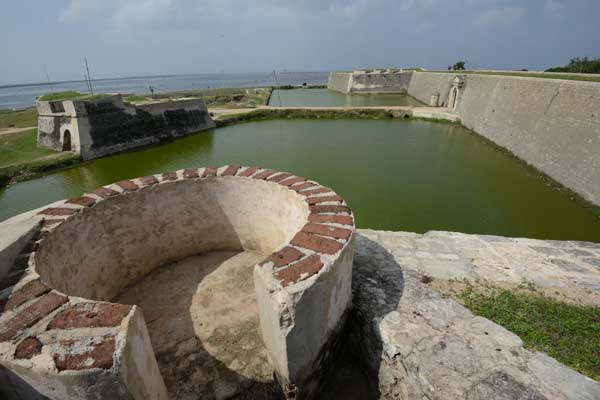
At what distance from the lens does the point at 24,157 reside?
42.1ft

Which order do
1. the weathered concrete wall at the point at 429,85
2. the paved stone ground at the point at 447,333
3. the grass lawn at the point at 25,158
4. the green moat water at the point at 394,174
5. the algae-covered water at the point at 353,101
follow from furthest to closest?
1. the algae-covered water at the point at 353,101
2. the weathered concrete wall at the point at 429,85
3. the grass lawn at the point at 25,158
4. the green moat water at the point at 394,174
5. the paved stone ground at the point at 447,333

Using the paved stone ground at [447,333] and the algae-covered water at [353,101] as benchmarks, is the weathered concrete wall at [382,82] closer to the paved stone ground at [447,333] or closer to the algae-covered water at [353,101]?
the algae-covered water at [353,101]

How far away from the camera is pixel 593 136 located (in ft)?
25.1

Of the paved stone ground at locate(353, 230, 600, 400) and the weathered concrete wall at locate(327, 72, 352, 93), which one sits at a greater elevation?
the weathered concrete wall at locate(327, 72, 352, 93)

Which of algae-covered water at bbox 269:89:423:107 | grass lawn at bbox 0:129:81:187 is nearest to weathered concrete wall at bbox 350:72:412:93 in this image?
algae-covered water at bbox 269:89:423:107

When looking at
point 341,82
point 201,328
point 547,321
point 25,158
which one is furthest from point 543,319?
point 341,82

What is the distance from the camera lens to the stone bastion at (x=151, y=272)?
1510mm

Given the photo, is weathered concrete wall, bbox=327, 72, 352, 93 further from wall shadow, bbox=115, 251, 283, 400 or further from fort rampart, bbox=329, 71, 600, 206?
wall shadow, bbox=115, 251, 283, 400

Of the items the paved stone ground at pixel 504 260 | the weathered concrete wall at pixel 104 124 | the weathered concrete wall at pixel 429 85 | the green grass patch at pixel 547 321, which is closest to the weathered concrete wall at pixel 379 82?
the weathered concrete wall at pixel 429 85

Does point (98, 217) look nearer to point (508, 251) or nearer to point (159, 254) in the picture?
point (159, 254)

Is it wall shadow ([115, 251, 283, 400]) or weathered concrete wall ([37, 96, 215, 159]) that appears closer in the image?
wall shadow ([115, 251, 283, 400])

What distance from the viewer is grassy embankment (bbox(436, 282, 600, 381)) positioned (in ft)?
8.00

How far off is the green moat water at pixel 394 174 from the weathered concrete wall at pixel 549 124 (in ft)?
1.69

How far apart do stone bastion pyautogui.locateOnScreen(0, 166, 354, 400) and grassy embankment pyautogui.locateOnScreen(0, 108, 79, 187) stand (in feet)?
37.6
